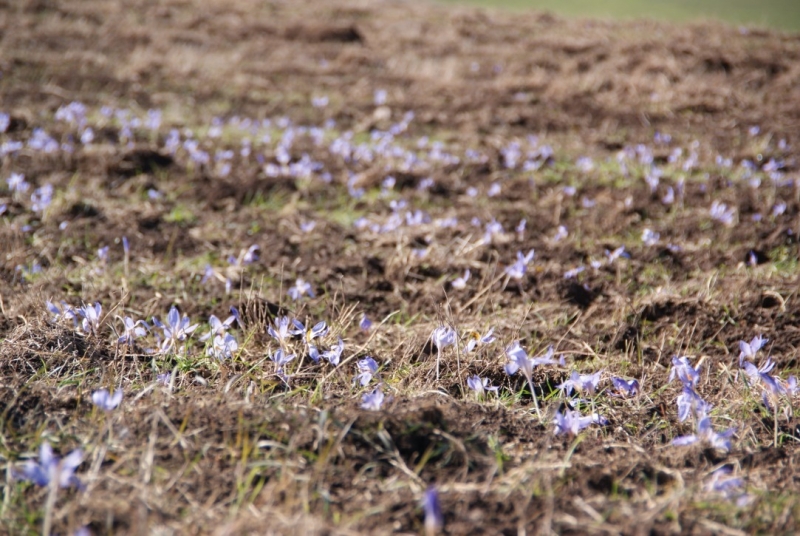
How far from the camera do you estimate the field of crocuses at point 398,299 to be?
1384mm

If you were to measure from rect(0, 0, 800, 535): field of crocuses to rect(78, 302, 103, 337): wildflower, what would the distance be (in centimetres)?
1

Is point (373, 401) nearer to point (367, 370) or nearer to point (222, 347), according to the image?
point (367, 370)

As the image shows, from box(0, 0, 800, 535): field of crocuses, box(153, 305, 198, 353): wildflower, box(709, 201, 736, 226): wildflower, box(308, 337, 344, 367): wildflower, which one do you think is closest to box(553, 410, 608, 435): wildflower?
box(0, 0, 800, 535): field of crocuses

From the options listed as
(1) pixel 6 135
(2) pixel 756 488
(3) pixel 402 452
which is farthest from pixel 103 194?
(2) pixel 756 488

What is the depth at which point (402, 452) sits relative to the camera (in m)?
1.52

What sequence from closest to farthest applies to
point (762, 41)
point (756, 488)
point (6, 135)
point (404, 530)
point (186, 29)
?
point (404, 530), point (756, 488), point (6, 135), point (762, 41), point (186, 29)

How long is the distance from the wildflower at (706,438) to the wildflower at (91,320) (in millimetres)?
1699

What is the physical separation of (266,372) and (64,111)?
4277 mm

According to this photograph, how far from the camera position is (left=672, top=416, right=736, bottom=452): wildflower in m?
1.54

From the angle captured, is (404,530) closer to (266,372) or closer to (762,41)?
(266,372)

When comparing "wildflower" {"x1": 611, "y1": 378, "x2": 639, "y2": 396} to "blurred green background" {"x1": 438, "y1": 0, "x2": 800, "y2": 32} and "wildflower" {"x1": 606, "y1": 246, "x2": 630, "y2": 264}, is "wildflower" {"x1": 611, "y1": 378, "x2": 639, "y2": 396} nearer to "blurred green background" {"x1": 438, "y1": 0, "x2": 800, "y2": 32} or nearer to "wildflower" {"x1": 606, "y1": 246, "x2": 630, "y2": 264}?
"wildflower" {"x1": 606, "y1": 246, "x2": 630, "y2": 264}

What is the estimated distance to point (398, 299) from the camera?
283cm

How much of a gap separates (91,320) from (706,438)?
1786 millimetres

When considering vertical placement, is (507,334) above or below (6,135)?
below
